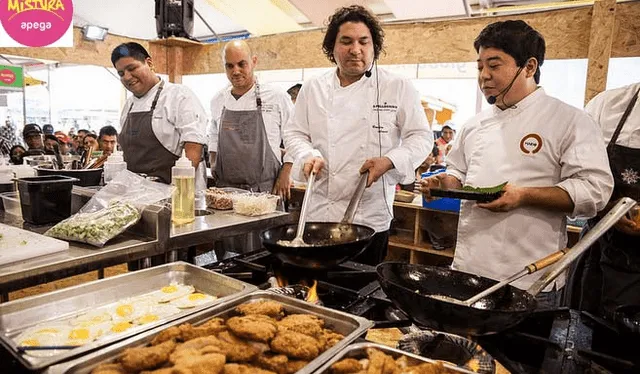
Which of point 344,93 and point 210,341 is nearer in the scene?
point 210,341

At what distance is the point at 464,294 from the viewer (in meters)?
1.34

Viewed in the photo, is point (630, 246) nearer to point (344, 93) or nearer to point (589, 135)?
point (589, 135)

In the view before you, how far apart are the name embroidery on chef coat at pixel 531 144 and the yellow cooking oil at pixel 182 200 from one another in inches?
52.4

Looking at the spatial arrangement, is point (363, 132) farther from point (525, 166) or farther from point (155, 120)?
point (155, 120)

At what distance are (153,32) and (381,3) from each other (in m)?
5.15

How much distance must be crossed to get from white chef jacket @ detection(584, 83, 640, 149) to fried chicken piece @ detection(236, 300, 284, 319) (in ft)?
5.83

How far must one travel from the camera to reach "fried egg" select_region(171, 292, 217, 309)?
125 centimetres

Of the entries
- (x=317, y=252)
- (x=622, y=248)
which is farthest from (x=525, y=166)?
(x=317, y=252)

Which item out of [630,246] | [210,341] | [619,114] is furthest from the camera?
[619,114]

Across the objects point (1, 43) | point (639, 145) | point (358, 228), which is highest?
point (1, 43)

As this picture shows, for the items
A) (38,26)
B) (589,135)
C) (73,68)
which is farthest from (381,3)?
(73,68)

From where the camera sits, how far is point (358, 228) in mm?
1752

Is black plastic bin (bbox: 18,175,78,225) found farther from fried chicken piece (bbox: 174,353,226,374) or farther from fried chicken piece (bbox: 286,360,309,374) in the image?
fried chicken piece (bbox: 286,360,309,374)

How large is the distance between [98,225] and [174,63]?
14.3 ft
